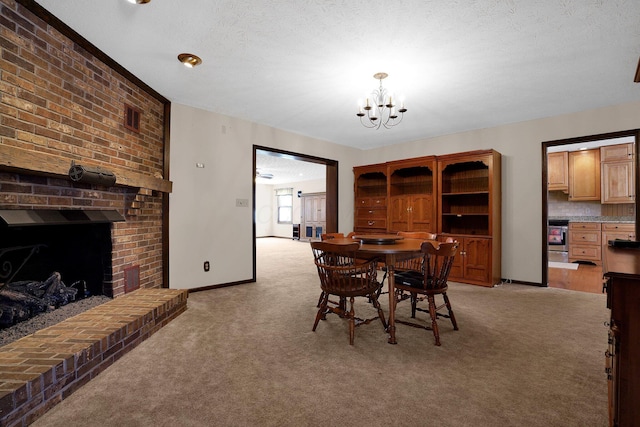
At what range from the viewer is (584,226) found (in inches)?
241

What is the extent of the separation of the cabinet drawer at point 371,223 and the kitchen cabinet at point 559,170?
3869mm

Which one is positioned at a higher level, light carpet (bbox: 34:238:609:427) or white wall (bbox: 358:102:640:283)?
white wall (bbox: 358:102:640:283)

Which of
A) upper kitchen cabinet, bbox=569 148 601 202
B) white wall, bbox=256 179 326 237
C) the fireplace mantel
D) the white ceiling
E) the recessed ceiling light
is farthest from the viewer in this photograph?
white wall, bbox=256 179 326 237

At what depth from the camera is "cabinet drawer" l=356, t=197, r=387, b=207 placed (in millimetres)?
5680

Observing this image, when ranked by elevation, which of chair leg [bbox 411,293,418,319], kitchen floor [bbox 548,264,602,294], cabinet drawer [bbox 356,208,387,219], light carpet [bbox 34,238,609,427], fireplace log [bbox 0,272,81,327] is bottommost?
light carpet [bbox 34,238,609,427]

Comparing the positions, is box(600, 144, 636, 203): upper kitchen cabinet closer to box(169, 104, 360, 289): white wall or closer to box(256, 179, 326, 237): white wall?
box(169, 104, 360, 289): white wall

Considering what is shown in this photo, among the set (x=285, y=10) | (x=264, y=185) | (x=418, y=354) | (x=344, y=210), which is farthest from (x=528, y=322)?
(x=264, y=185)

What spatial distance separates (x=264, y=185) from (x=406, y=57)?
10.9m

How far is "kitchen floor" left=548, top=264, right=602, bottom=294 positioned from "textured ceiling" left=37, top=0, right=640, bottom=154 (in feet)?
8.04

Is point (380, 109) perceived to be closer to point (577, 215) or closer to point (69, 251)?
point (69, 251)

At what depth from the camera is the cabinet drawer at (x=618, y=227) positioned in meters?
5.69

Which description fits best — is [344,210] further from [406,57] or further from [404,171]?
[406,57]

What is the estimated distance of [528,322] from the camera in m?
2.85

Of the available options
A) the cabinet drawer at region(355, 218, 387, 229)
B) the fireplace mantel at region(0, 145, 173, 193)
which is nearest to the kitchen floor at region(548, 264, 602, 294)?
the cabinet drawer at region(355, 218, 387, 229)
